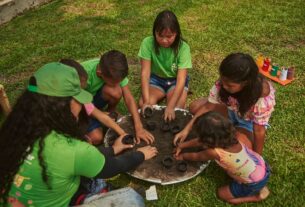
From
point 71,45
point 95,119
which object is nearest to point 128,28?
point 71,45

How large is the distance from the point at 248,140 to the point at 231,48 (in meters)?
2.61

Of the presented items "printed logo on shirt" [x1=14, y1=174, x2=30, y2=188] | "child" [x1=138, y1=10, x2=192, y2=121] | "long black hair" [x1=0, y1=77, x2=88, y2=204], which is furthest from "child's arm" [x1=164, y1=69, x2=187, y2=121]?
"printed logo on shirt" [x1=14, y1=174, x2=30, y2=188]

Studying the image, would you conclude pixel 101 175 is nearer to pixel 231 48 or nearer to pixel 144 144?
pixel 144 144

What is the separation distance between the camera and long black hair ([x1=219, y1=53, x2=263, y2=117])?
3150 millimetres

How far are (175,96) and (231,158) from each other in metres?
1.31

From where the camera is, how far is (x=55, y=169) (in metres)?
2.33

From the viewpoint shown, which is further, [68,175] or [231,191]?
[231,191]

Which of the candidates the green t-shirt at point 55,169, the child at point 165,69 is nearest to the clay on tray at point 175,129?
the child at point 165,69

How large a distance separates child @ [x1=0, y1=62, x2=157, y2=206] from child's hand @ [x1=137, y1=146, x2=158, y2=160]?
0.97 metres

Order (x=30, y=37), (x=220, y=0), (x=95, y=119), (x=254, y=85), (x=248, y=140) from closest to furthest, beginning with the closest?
(x=254, y=85) → (x=248, y=140) → (x=95, y=119) → (x=30, y=37) → (x=220, y=0)

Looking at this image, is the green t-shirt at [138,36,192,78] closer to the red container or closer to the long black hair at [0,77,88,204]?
the red container

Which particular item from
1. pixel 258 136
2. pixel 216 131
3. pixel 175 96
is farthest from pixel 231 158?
pixel 175 96

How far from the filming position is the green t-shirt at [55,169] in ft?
7.57

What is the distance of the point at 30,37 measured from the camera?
668cm
